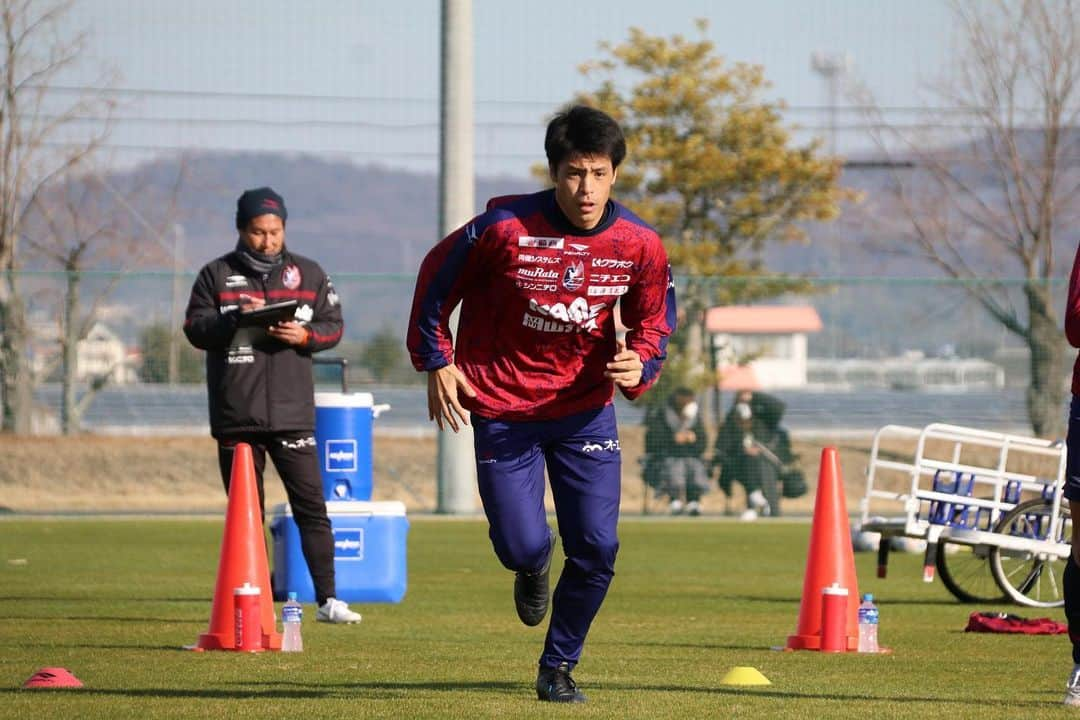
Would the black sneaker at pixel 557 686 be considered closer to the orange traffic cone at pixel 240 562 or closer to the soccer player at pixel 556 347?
the soccer player at pixel 556 347

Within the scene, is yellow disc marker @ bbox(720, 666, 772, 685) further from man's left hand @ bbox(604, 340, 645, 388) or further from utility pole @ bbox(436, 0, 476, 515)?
utility pole @ bbox(436, 0, 476, 515)

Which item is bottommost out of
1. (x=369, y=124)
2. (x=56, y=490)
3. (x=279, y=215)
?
(x=56, y=490)

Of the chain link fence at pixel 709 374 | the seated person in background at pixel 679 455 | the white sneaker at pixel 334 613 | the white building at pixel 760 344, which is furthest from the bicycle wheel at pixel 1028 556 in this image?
the white building at pixel 760 344

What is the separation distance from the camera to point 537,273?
7.06 meters

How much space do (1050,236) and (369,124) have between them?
493 inches

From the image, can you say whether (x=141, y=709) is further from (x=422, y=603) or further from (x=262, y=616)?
(x=422, y=603)

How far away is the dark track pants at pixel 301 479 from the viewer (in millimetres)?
10344

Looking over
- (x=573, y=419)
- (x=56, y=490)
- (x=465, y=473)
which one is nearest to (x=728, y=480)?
(x=465, y=473)

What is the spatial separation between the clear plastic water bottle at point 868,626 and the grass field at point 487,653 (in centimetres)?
15

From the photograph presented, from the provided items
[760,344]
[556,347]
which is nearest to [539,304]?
[556,347]

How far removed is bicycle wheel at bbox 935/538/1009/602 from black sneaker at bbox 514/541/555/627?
17.0 feet

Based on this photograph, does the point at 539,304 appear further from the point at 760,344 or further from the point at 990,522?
the point at 760,344

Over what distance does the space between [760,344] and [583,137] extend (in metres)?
Answer: 15.9

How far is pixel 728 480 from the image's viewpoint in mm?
21375
